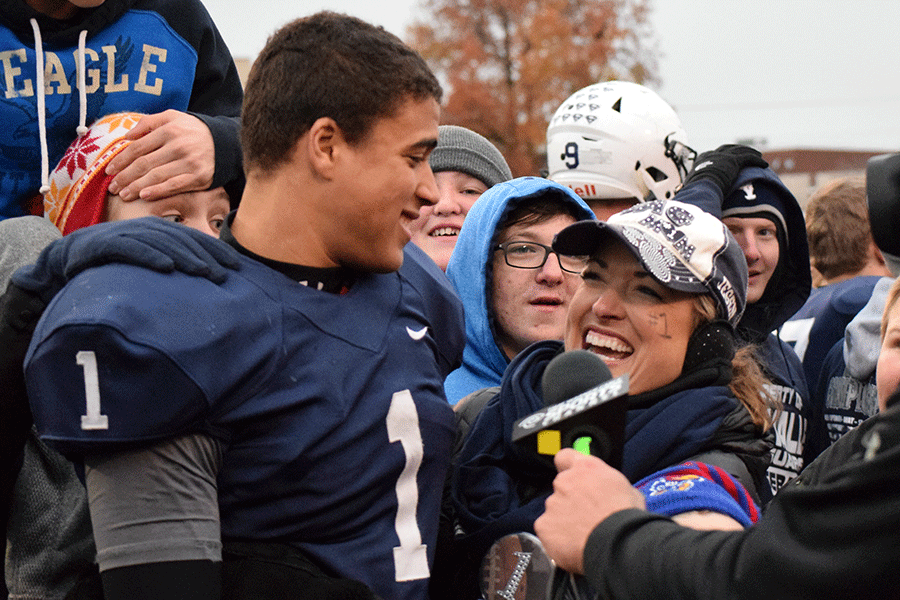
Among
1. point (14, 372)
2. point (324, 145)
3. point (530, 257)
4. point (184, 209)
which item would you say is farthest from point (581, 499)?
point (530, 257)

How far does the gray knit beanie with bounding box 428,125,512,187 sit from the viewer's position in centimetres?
435

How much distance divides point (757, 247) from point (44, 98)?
328 centimetres

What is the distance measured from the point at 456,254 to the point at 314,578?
205cm

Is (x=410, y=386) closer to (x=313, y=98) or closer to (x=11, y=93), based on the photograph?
(x=313, y=98)

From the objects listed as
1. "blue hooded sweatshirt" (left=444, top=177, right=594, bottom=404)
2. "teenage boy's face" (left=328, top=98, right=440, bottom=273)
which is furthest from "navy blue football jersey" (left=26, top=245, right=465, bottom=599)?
"blue hooded sweatshirt" (left=444, top=177, right=594, bottom=404)

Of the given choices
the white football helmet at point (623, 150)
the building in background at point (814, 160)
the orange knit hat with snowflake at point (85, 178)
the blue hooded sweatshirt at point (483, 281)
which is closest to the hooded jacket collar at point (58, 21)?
the orange knit hat with snowflake at point (85, 178)

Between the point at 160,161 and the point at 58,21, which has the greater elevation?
the point at 58,21

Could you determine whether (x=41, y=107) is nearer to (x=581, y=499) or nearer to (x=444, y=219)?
(x=581, y=499)

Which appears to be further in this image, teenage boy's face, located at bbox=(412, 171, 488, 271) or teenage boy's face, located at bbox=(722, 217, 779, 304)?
teenage boy's face, located at bbox=(722, 217, 779, 304)

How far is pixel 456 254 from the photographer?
12.5 feet

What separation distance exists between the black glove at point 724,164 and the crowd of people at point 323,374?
152 centimetres

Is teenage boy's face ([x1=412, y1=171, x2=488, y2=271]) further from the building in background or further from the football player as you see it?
the building in background

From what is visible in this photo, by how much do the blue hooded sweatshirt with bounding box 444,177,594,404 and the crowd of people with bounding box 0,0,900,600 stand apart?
0.62 meters

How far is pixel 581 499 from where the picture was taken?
184 centimetres
